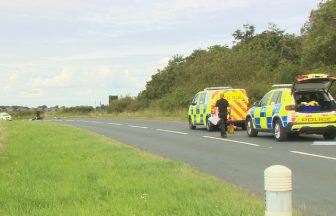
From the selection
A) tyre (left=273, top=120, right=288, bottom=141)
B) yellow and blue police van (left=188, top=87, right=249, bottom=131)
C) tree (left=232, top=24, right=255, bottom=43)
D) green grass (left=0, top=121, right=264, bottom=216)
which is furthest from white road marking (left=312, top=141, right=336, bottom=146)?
tree (left=232, top=24, right=255, bottom=43)

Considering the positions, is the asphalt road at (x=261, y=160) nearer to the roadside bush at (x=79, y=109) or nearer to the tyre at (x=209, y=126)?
the tyre at (x=209, y=126)

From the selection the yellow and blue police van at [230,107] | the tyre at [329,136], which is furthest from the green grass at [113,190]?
the yellow and blue police van at [230,107]

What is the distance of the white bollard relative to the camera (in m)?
4.54

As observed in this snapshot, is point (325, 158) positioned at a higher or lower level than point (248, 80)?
lower

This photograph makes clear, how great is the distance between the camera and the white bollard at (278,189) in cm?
454

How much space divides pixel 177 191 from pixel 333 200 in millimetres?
2233

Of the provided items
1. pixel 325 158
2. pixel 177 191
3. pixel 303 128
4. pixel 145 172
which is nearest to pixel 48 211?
pixel 177 191

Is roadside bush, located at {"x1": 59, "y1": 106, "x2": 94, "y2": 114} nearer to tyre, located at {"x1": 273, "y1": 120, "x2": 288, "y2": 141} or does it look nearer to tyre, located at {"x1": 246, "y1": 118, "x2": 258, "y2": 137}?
tyre, located at {"x1": 246, "y1": 118, "x2": 258, "y2": 137}

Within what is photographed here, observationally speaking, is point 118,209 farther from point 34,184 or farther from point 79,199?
point 34,184

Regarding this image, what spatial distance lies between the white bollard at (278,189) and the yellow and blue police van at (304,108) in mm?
12813

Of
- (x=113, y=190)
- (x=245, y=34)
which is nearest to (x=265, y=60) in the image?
(x=245, y=34)

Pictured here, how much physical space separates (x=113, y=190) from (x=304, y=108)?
1090cm

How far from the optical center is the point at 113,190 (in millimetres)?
8336

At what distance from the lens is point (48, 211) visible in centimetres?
698
